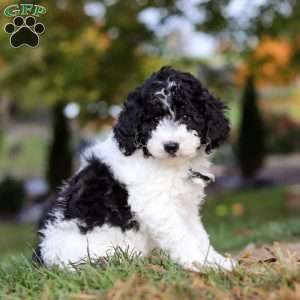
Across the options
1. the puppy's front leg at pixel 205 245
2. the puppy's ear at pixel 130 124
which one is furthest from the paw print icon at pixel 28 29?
the puppy's front leg at pixel 205 245

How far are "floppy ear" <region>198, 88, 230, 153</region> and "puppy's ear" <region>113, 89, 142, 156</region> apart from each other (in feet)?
1.67

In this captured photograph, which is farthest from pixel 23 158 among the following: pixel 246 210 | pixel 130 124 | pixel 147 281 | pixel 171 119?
pixel 147 281

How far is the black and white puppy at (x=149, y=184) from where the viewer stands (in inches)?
183

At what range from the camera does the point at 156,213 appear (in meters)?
4.70

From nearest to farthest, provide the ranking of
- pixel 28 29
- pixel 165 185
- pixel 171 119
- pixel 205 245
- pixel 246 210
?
pixel 171 119
pixel 165 185
pixel 205 245
pixel 28 29
pixel 246 210

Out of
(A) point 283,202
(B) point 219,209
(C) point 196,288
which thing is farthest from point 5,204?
(C) point 196,288

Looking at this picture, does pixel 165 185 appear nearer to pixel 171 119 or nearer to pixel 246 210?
pixel 171 119

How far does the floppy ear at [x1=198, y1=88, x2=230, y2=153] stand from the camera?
4848mm

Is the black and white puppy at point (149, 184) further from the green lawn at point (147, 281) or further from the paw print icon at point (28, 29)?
the paw print icon at point (28, 29)

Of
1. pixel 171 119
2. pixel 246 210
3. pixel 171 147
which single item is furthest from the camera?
pixel 246 210

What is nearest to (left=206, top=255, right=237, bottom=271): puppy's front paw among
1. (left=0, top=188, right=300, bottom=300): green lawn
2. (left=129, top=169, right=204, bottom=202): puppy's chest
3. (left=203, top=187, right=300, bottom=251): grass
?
(left=0, top=188, right=300, bottom=300): green lawn

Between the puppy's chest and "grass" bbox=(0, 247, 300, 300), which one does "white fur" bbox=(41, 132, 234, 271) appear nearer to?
the puppy's chest

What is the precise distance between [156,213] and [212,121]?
87cm

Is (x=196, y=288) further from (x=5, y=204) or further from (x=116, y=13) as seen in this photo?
(x=5, y=204)
